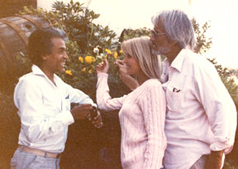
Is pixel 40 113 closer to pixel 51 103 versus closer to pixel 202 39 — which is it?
pixel 51 103

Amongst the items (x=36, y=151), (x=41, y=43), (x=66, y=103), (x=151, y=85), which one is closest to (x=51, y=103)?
(x=66, y=103)

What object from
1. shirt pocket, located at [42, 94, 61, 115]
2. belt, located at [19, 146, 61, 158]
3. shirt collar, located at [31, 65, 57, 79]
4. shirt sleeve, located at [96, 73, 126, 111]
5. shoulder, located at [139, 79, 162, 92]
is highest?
shoulder, located at [139, 79, 162, 92]

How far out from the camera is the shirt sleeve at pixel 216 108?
1.81m

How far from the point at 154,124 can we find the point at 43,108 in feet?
Result: 2.55

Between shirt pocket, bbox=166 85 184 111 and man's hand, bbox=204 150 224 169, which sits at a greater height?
shirt pocket, bbox=166 85 184 111

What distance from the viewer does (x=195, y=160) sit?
6.46 feet

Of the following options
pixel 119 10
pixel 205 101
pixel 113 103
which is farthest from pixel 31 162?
pixel 119 10

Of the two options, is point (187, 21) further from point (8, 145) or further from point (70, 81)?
point (8, 145)

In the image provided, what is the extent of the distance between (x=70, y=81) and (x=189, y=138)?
5.96 ft

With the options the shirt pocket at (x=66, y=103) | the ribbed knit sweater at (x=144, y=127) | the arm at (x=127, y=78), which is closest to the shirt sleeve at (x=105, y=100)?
the arm at (x=127, y=78)

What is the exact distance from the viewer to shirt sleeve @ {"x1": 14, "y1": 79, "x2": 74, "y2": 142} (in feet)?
6.43

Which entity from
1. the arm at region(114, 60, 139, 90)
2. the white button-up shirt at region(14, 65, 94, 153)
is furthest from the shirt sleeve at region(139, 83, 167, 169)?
the arm at region(114, 60, 139, 90)

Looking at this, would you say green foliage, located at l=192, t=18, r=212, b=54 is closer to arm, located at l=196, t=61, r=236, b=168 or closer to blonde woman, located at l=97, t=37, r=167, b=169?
blonde woman, located at l=97, t=37, r=167, b=169

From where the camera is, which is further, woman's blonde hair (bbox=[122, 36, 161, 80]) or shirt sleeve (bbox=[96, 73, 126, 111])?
shirt sleeve (bbox=[96, 73, 126, 111])
